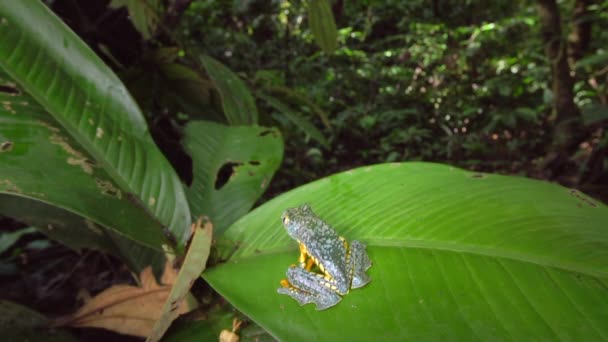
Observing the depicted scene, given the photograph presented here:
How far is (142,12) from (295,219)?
107 centimetres

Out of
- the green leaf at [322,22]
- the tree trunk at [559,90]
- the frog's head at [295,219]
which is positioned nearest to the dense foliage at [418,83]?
the tree trunk at [559,90]

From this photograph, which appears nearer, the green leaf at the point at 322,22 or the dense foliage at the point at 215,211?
the dense foliage at the point at 215,211

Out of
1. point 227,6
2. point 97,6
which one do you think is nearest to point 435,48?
point 227,6

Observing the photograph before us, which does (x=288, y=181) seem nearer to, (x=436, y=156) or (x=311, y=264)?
(x=311, y=264)

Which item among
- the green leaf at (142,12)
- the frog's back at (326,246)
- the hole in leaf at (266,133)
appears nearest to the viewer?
the frog's back at (326,246)

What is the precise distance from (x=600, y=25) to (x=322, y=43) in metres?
3.97

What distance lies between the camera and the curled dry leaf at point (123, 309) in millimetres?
840

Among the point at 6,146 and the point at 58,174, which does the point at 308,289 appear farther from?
the point at 6,146

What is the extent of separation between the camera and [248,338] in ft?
2.26

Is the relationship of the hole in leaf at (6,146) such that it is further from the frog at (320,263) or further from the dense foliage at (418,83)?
the dense foliage at (418,83)

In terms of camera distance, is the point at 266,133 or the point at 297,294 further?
the point at 266,133

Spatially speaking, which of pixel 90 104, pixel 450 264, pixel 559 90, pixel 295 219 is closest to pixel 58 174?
pixel 90 104

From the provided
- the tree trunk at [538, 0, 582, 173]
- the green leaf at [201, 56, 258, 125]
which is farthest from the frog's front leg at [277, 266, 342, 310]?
the tree trunk at [538, 0, 582, 173]

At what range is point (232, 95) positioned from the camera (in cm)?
131
